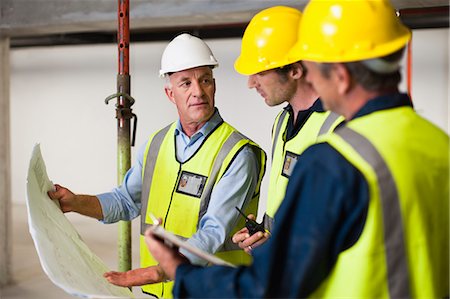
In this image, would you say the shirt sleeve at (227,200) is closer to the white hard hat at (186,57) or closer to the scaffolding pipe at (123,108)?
the white hard hat at (186,57)

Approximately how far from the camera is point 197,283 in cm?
142

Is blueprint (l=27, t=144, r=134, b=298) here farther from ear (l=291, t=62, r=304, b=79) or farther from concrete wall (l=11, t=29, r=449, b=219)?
concrete wall (l=11, t=29, r=449, b=219)

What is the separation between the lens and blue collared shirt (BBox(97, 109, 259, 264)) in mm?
2299

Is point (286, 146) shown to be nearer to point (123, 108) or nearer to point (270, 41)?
point (270, 41)

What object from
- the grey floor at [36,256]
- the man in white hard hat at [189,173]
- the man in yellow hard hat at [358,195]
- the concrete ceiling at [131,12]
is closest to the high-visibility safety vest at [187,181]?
the man in white hard hat at [189,173]

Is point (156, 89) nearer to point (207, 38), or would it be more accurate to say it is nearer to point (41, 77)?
point (207, 38)

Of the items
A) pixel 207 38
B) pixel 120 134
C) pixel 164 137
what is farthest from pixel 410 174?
pixel 207 38

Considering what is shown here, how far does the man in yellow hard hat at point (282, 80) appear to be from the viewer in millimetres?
2389

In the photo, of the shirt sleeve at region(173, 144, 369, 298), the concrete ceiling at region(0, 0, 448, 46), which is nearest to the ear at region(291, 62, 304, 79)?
the shirt sleeve at region(173, 144, 369, 298)

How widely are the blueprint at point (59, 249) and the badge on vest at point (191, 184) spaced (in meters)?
0.46

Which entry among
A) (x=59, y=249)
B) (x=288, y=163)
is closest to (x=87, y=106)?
(x=288, y=163)

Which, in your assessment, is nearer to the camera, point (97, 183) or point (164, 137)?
point (164, 137)

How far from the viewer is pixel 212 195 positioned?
2426mm

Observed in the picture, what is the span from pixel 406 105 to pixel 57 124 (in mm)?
7809
